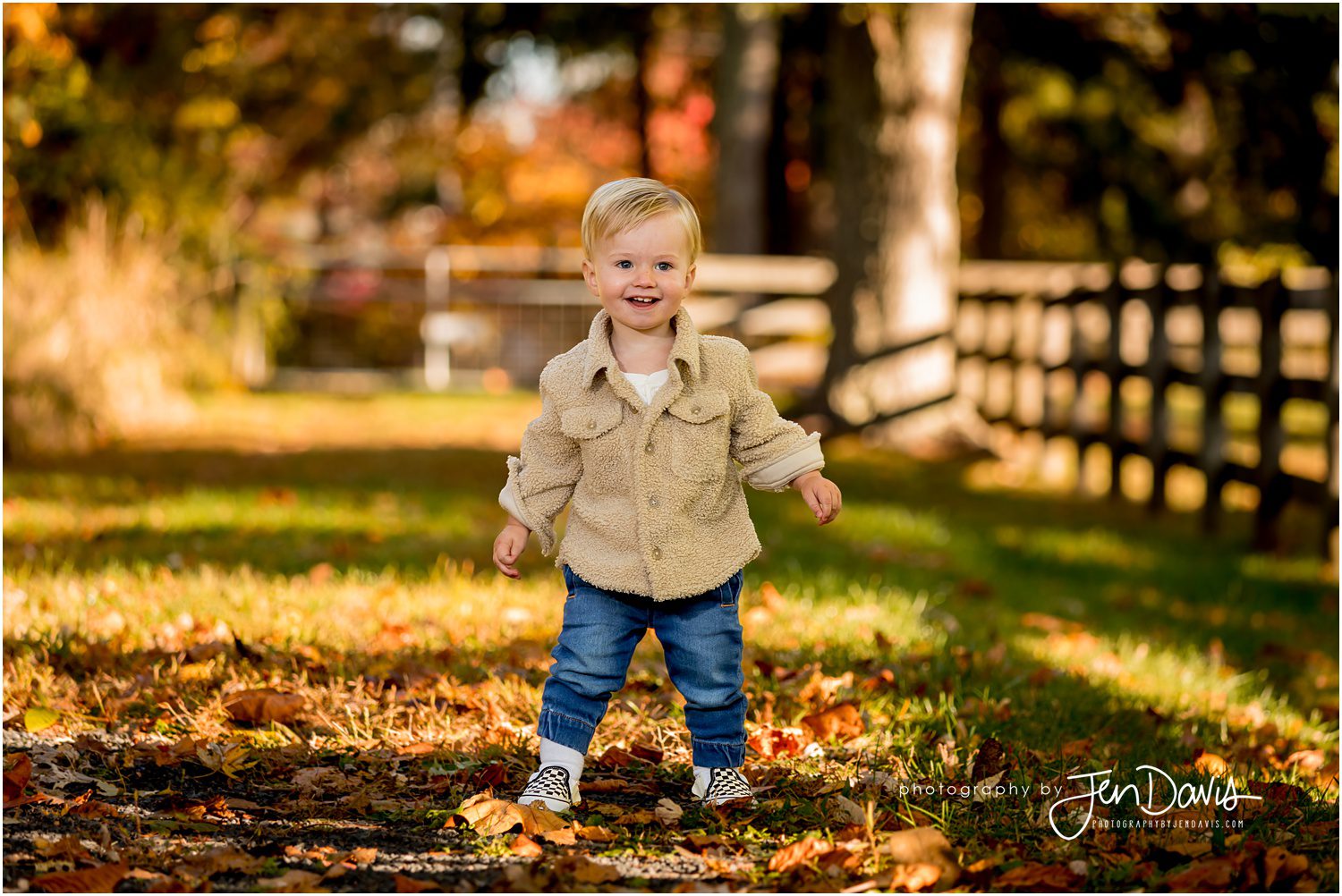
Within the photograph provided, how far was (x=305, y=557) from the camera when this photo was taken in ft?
→ 20.7

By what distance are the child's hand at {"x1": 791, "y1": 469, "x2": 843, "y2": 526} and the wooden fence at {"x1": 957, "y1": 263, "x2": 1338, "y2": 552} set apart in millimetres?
4796

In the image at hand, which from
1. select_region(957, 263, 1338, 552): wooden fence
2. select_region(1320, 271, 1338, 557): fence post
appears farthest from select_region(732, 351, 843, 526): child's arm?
select_region(1320, 271, 1338, 557): fence post

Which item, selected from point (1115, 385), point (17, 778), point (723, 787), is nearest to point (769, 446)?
point (723, 787)

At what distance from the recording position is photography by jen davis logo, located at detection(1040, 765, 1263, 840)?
3344 millimetres

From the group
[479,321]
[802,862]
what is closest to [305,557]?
[802,862]

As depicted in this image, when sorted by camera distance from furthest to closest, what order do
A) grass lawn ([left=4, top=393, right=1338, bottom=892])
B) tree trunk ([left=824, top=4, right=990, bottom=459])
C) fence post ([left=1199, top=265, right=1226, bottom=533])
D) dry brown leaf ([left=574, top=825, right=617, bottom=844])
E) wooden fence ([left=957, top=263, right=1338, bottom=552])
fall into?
tree trunk ([left=824, top=4, right=990, bottom=459])
fence post ([left=1199, top=265, right=1226, bottom=533])
wooden fence ([left=957, top=263, right=1338, bottom=552])
dry brown leaf ([left=574, top=825, right=617, bottom=844])
grass lawn ([left=4, top=393, right=1338, bottom=892])

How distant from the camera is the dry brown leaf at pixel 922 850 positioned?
301 centimetres

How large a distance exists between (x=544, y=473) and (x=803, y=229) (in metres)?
26.7

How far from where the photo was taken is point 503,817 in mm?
3244

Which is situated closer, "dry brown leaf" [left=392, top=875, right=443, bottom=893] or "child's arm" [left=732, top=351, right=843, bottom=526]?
"dry brown leaf" [left=392, top=875, right=443, bottom=893]

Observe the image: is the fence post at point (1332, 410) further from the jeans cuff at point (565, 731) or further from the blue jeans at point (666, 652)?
the jeans cuff at point (565, 731)

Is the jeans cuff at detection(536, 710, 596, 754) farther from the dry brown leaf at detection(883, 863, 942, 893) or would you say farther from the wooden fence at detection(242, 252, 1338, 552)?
the wooden fence at detection(242, 252, 1338, 552)

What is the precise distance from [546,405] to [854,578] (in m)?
3.07

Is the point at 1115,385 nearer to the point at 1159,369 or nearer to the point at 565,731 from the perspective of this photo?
the point at 1159,369
